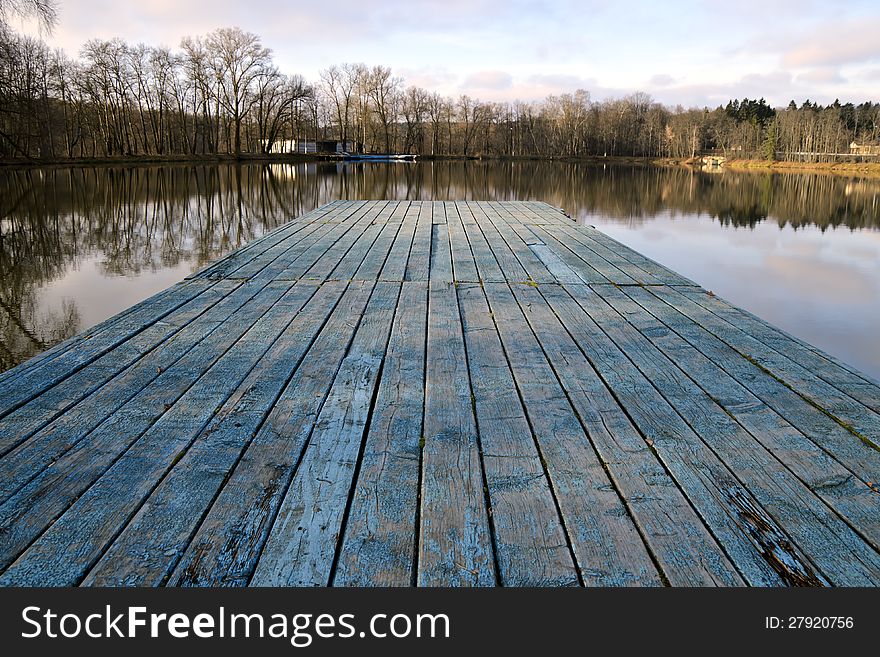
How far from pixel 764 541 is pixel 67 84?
52.3m

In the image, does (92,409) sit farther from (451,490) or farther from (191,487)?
(451,490)

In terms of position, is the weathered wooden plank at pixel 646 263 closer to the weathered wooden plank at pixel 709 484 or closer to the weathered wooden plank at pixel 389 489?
the weathered wooden plank at pixel 709 484

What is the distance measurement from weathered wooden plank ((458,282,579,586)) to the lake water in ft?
12.5

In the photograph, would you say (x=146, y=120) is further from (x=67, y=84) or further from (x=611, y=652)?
(x=611, y=652)

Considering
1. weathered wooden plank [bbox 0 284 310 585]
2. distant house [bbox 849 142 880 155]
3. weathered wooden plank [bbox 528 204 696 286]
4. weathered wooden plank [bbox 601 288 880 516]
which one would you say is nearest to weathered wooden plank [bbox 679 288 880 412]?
weathered wooden plank [bbox 601 288 880 516]

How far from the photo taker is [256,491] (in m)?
1.80

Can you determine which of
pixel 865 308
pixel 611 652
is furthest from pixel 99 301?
pixel 865 308

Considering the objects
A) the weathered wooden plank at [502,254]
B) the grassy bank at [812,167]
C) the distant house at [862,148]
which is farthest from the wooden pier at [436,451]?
the distant house at [862,148]

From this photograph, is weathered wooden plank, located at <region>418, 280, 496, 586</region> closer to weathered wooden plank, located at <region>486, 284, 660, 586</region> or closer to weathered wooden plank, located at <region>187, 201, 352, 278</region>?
weathered wooden plank, located at <region>486, 284, 660, 586</region>

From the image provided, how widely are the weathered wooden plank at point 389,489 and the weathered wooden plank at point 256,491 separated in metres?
0.23

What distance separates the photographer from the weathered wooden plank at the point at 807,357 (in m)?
2.63

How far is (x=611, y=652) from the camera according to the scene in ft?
4.41

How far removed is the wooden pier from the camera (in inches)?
60.0

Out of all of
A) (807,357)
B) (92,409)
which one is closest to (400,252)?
(807,357)
